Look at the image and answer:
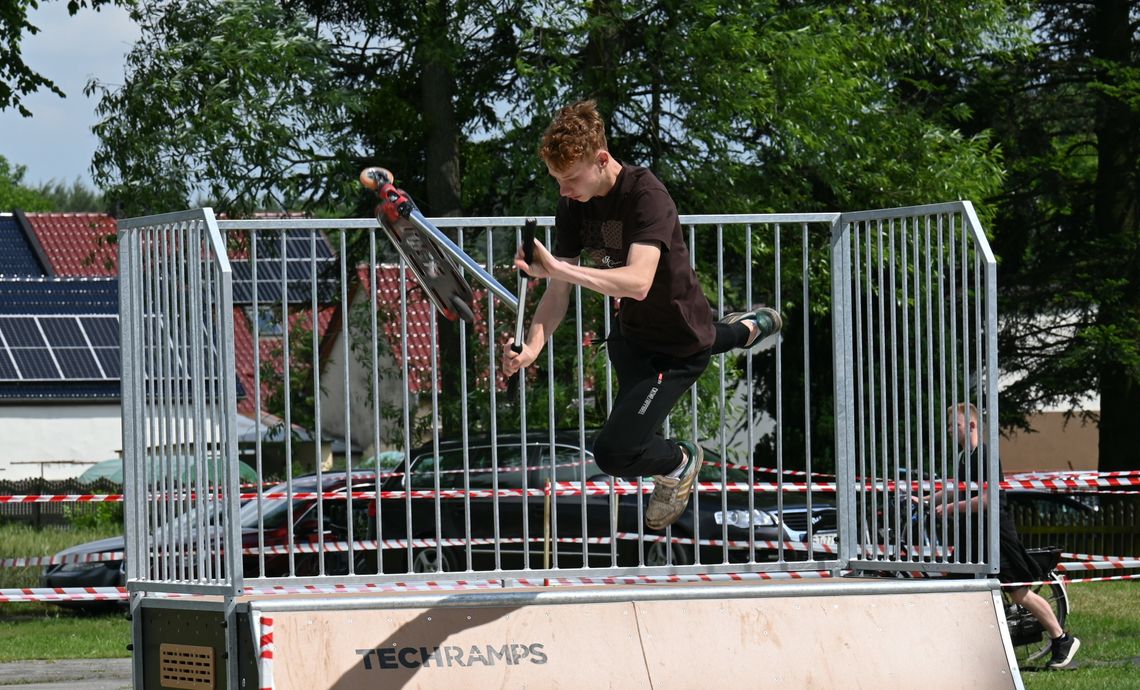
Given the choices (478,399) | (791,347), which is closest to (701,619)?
(478,399)

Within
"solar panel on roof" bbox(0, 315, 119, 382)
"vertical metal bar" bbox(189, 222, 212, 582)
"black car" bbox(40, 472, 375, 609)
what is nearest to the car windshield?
"black car" bbox(40, 472, 375, 609)

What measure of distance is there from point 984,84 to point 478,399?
11.4 m

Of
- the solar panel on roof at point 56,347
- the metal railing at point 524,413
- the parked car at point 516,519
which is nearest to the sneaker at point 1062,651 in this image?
the metal railing at point 524,413

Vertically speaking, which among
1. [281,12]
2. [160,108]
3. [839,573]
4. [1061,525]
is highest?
[281,12]

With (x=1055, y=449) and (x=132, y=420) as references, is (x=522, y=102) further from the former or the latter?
(x=1055, y=449)

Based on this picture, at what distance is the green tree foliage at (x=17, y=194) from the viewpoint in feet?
306

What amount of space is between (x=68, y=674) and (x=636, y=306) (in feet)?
22.2

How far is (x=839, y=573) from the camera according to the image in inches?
300

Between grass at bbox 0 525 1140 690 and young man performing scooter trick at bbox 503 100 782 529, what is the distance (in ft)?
12.4

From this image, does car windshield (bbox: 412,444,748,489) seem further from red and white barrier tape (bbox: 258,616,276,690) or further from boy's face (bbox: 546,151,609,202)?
red and white barrier tape (bbox: 258,616,276,690)

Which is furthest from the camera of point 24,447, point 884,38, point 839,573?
point 24,447

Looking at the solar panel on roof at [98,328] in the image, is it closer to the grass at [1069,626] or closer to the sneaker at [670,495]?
the grass at [1069,626]

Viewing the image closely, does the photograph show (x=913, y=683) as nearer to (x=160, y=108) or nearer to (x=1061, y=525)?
(x=160, y=108)

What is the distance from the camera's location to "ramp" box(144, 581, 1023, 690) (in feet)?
19.5
